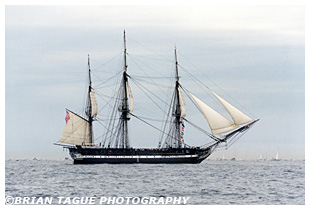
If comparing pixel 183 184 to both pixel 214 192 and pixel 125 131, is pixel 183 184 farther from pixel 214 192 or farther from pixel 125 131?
pixel 125 131

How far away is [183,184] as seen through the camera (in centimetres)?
5197

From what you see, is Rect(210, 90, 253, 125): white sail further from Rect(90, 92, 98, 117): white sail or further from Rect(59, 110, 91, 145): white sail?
Rect(59, 110, 91, 145): white sail

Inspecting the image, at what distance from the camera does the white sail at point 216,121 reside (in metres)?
76.7

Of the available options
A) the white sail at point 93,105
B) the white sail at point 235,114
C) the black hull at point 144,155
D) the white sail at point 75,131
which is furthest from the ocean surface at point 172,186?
the white sail at point 93,105

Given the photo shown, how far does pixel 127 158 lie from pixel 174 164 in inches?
234

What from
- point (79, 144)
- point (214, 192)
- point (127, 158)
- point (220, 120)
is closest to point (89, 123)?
point (79, 144)

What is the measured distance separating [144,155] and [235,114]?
12.7 m

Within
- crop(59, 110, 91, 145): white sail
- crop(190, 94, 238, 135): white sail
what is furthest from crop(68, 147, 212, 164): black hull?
crop(190, 94, 238, 135): white sail

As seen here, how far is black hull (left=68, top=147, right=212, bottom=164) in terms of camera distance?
7956 centimetres

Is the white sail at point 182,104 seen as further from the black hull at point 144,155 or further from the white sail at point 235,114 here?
the white sail at point 235,114

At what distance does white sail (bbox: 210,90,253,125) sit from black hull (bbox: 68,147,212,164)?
7481mm

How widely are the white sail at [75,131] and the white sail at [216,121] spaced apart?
58.3 ft
